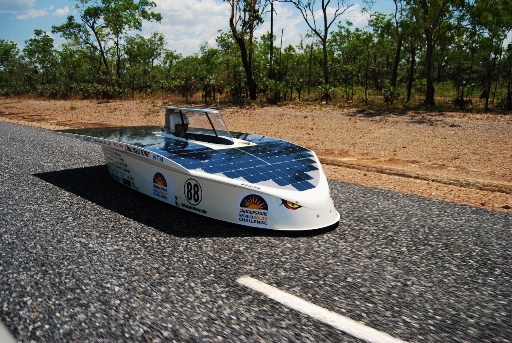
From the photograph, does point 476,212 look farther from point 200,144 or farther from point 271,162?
point 200,144

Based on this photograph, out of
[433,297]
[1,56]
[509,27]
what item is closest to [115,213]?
[433,297]

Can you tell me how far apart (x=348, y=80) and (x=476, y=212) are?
4468cm

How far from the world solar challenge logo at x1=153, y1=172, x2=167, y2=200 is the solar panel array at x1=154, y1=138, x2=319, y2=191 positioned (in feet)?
1.09

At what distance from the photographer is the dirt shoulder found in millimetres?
7566

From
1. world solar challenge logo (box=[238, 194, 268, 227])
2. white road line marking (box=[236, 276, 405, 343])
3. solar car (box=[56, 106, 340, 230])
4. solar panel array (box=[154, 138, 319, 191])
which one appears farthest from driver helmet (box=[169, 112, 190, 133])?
white road line marking (box=[236, 276, 405, 343])

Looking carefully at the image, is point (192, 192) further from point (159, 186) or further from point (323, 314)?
point (323, 314)

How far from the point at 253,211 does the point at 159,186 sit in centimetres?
151

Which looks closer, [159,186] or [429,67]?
[159,186]

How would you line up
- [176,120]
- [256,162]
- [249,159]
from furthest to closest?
1. [176,120]
2. [249,159]
3. [256,162]

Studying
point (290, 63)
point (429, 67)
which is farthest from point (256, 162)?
point (290, 63)

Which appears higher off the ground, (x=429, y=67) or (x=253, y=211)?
(x=429, y=67)

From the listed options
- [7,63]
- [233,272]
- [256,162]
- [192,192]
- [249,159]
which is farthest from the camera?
[7,63]

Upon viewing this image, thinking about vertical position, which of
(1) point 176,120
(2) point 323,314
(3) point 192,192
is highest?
(1) point 176,120

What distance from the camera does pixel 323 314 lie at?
9.97ft
